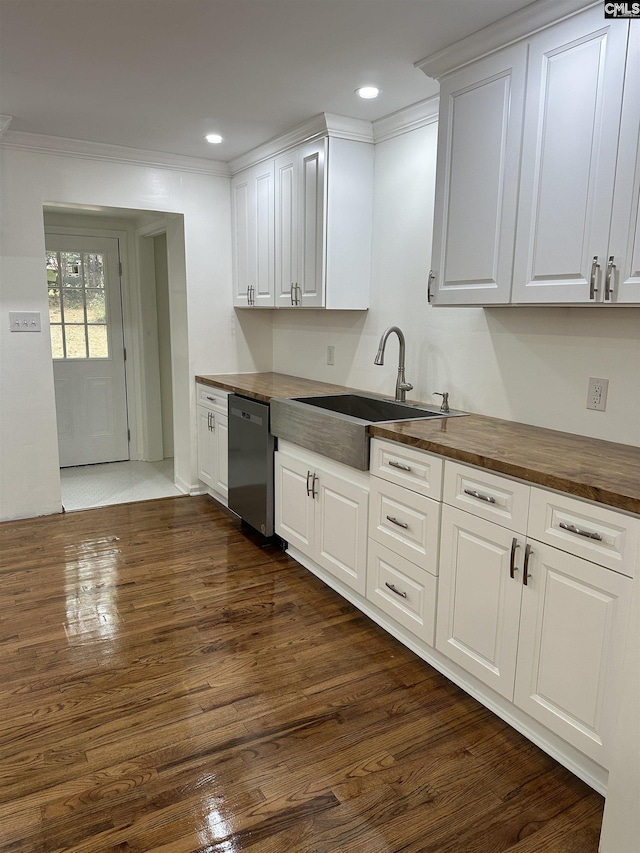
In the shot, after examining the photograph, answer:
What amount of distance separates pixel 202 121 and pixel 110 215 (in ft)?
6.67

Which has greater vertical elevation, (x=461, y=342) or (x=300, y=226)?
(x=300, y=226)

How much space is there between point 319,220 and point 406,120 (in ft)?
2.23

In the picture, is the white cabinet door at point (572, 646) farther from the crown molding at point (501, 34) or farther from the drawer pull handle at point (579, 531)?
the crown molding at point (501, 34)

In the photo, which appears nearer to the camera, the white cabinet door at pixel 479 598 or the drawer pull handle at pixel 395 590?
the white cabinet door at pixel 479 598

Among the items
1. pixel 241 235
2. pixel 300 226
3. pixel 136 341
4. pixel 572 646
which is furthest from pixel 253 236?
pixel 572 646

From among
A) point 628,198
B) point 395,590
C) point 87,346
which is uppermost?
point 628,198

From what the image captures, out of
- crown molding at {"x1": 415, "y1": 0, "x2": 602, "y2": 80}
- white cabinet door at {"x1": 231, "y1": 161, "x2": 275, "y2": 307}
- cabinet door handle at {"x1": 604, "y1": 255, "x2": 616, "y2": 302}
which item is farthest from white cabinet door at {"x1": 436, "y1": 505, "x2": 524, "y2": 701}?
white cabinet door at {"x1": 231, "y1": 161, "x2": 275, "y2": 307}

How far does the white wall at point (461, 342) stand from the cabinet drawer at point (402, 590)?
0.83 m

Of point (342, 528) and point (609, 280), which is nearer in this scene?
point (609, 280)

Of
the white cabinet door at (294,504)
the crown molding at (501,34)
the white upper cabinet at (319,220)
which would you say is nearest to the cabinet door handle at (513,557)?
the white cabinet door at (294,504)

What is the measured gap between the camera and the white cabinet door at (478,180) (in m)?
2.22

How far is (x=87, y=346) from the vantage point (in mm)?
5293

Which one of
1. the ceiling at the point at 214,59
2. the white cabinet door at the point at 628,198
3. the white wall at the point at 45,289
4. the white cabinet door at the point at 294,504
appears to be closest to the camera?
the white cabinet door at the point at 628,198

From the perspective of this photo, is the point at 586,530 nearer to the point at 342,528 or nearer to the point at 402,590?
the point at 402,590
